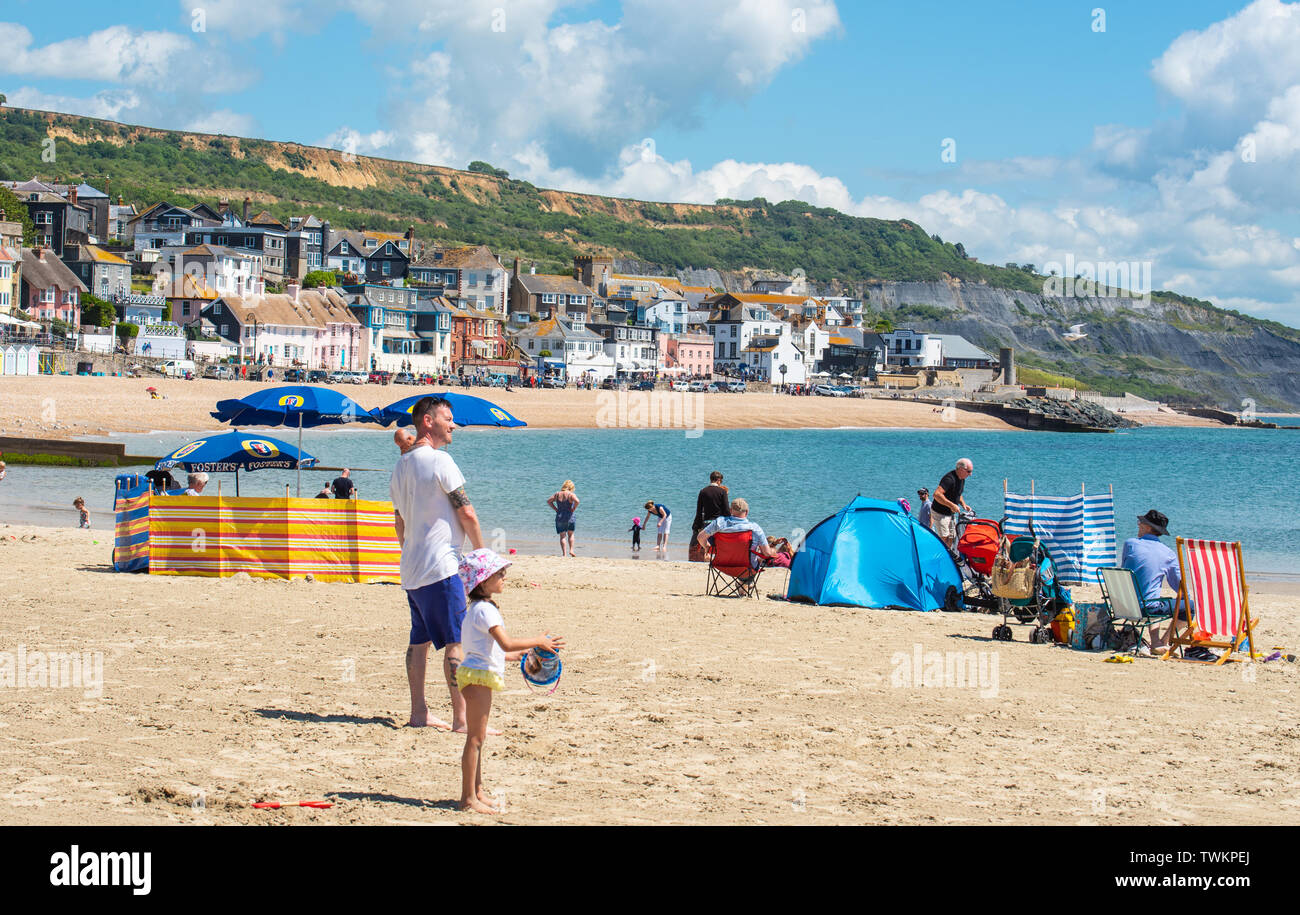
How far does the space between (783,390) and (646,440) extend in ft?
164

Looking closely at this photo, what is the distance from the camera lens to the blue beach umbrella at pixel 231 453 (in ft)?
49.4

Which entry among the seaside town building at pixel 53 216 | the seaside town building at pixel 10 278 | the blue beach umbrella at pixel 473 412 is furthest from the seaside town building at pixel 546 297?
the blue beach umbrella at pixel 473 412

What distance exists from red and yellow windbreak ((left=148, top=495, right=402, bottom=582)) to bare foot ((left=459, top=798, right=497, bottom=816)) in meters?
8.76

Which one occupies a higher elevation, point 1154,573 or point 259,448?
point 259,448

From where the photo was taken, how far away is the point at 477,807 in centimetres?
583

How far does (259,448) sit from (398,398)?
2280 inches

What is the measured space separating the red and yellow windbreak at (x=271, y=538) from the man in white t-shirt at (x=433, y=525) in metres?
7.38

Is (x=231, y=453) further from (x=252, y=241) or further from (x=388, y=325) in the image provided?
(x=252, y=241)

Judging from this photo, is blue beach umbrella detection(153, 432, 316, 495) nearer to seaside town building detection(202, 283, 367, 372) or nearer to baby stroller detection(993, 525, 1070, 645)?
baby stroller detection(993, 525, 1070, 645)

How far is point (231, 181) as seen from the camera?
595 ft

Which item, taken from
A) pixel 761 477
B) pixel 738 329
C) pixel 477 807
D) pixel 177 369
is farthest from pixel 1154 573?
pixel 738 329
